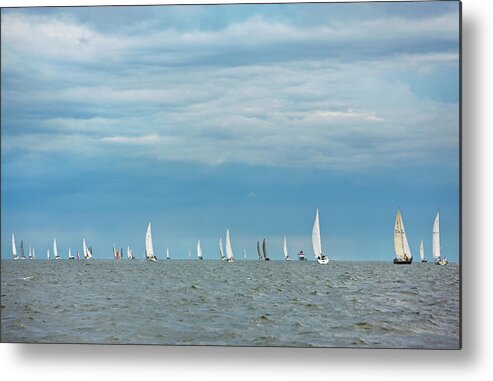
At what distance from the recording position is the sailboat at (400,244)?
709 cm

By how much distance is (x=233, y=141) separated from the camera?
293 inches

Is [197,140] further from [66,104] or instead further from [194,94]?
[66,104]

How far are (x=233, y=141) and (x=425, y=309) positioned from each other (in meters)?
2.22

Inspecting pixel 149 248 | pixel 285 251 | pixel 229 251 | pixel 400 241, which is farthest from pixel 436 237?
pixel 149 248

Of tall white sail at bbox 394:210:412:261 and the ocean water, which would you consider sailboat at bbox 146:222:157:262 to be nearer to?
the ocean water

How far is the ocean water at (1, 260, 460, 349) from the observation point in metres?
Result: 7.07

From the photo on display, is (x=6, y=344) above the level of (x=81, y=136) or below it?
below

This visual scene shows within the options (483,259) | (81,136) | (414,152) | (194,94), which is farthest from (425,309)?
(81,136)

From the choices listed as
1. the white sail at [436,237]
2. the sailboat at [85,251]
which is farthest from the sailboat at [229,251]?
the white sail at [436,237]

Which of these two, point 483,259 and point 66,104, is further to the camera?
point 66,104

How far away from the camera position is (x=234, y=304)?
7734mm


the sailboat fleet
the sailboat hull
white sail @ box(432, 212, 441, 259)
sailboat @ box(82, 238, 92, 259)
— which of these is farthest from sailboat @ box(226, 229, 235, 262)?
white sail @ box(432, 212, 441, 259)

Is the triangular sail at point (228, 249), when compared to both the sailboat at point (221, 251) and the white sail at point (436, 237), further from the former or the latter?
the white sail at point (436, 237)

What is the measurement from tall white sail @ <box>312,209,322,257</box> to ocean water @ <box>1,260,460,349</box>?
0.24 m
